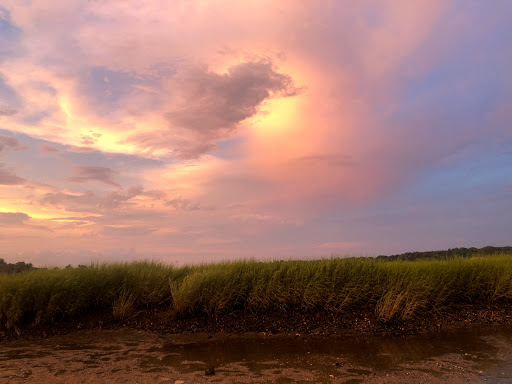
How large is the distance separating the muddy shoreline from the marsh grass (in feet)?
0.70

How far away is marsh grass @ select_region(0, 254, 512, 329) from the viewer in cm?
1059

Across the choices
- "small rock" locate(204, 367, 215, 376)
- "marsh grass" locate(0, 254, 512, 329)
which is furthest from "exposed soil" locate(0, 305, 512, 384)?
"marsh grass" locate(0, 254, 512, 329)

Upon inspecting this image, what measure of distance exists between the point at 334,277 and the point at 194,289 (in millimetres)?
4488

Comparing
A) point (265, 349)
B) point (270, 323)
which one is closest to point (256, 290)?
point (270, 323)

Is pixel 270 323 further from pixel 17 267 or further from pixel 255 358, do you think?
pixel 17 267

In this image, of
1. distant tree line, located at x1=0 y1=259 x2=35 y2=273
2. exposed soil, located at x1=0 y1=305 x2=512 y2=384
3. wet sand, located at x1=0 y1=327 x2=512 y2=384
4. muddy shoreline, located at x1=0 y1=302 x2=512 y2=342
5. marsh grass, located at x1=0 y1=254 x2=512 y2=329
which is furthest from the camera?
distant tree line, located at x1=0 y1=259 x2=35 y2=273

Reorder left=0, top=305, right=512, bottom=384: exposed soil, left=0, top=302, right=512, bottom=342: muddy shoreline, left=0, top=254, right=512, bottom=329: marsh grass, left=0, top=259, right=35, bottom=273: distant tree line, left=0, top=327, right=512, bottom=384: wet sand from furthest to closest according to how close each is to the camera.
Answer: left=0, top=259, right=35, bottom=273: distant tree line
left=0, top=254, right=512, bottom=329: marsh grass
left=0, top=302, right=512, bottom=342: muddy shoreline
left=0, top=305, right=512, bottom=384: exposed soil
left=0, top=327, right=512, bottom=384: wet sand

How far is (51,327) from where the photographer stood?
10398mm

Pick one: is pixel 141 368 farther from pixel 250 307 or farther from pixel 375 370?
pixel 375 370

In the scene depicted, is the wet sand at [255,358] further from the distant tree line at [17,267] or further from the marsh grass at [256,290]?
the distant tree line at [17,267]

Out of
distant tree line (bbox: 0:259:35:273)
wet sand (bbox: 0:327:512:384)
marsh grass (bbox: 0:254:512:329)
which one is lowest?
wet sand (bbox: 0:327:512:384)

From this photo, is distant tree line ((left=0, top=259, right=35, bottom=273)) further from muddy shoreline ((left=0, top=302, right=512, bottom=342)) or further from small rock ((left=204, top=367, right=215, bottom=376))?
small rock ((left=204, top=367, right=215, bottom=376))

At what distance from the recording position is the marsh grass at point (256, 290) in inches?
417

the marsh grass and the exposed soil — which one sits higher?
the marsh grass
